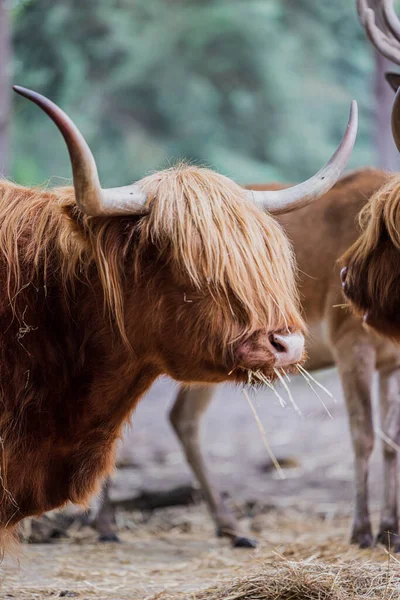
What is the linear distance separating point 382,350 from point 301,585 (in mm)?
2487

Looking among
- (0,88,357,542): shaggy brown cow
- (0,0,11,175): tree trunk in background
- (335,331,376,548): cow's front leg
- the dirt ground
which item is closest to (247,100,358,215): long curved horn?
(0,88,357,542): shaggy brown cow

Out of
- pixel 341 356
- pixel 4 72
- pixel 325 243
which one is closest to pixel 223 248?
pixel 341 356

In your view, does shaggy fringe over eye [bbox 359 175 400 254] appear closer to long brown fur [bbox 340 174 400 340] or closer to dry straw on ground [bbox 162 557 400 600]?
long brown fur [bbox 340 174 400 340]

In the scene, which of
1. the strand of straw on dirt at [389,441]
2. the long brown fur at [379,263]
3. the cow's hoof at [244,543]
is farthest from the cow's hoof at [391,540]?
the long brown fur at [379,263]

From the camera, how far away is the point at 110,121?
19.2 meters

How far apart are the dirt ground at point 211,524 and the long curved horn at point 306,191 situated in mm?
1161

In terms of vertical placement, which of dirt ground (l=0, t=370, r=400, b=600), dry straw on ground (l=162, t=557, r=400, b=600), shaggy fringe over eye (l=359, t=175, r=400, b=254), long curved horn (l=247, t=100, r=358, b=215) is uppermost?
long curved horn (l=247, t=100, r=358, b=215)

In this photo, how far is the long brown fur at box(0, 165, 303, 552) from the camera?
3.47 meters

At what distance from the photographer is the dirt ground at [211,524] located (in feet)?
15.5

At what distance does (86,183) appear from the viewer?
3223mm

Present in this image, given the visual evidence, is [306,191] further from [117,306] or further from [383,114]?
[383,114]

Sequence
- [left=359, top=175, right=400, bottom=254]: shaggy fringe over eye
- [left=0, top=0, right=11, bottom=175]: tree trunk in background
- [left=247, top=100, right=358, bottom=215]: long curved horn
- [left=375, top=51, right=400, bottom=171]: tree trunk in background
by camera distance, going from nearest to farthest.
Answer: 1. [left=247, top=100, right=358, bottom=215]: long curved horn
2. [left=359, top=175, right=400, bottom=254]: shaggy fringe over eye
3. [left=0, top=0, right=11, bottom=175]: tree trunk in background
4. [left=375, top=51, right=400, bottom=171]: tree trunk in background

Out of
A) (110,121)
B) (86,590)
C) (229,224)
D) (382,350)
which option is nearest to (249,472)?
(382,350)

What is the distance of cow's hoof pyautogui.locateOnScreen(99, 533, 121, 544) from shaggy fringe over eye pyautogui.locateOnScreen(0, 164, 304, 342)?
9.55 ft
